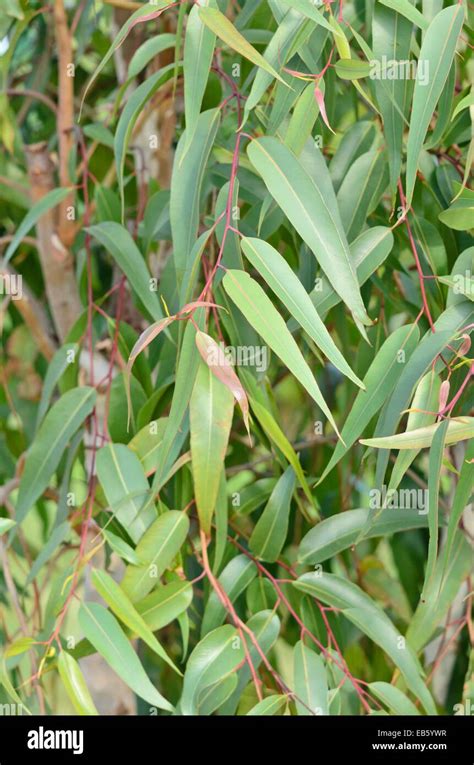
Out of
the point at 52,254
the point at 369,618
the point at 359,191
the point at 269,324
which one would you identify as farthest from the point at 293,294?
the point at 52,254

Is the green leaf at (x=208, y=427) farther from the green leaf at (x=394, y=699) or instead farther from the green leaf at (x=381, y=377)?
the green leaf at (x=394, y=699)

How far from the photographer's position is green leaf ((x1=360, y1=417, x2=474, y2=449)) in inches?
15.0

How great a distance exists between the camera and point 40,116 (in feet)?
3.15

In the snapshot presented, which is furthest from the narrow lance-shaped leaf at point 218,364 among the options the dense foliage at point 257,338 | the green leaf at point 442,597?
the green leaf at point 442,597

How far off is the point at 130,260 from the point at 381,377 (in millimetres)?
180

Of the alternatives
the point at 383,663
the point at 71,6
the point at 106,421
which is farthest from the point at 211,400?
the point at 71,6

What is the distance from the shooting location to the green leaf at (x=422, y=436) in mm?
380

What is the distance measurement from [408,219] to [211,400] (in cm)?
16

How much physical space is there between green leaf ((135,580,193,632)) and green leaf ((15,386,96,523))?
10 cm

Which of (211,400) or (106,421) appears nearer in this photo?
(211,400)

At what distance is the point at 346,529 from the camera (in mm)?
508

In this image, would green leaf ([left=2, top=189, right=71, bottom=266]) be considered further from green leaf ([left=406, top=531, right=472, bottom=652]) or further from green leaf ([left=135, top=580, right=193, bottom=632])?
green leaf ([left=406, top=531, right=472, bottom=652])
